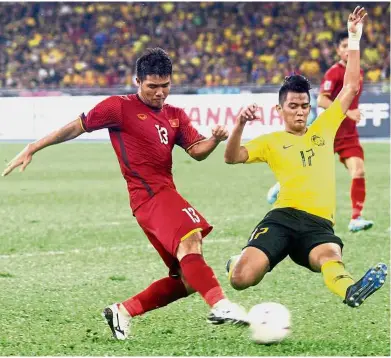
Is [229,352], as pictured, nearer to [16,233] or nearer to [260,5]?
[16,233]

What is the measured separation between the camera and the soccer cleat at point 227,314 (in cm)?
530

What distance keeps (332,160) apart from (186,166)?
1342 cm

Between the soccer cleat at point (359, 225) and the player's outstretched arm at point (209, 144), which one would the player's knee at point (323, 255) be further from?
the soccer cleat at point (359, 225)

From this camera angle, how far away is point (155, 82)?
5.88 m

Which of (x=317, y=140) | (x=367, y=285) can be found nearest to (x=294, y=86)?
(x=317, y=140)

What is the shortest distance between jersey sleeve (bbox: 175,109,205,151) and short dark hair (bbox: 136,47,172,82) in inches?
14.3

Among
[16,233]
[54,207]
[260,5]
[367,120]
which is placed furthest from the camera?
[260,5]

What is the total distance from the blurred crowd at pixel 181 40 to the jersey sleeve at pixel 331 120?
2256 cm

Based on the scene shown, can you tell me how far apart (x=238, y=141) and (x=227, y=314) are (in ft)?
3.85

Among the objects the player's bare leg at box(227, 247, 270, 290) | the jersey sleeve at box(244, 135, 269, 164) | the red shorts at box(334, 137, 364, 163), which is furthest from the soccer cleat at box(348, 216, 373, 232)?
the player's bare leg at box(227, 247, 270, 290)

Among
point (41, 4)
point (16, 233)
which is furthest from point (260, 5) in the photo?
point (16, 233)

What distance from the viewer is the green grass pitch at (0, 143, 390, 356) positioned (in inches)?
223

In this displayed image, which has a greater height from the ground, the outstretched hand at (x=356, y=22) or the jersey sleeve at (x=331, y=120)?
the outstretched hand at (x=356, y=22)

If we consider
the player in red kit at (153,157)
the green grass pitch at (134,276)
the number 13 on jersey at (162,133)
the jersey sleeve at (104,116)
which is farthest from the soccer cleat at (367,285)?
the jersey sleeve at (104,116)
